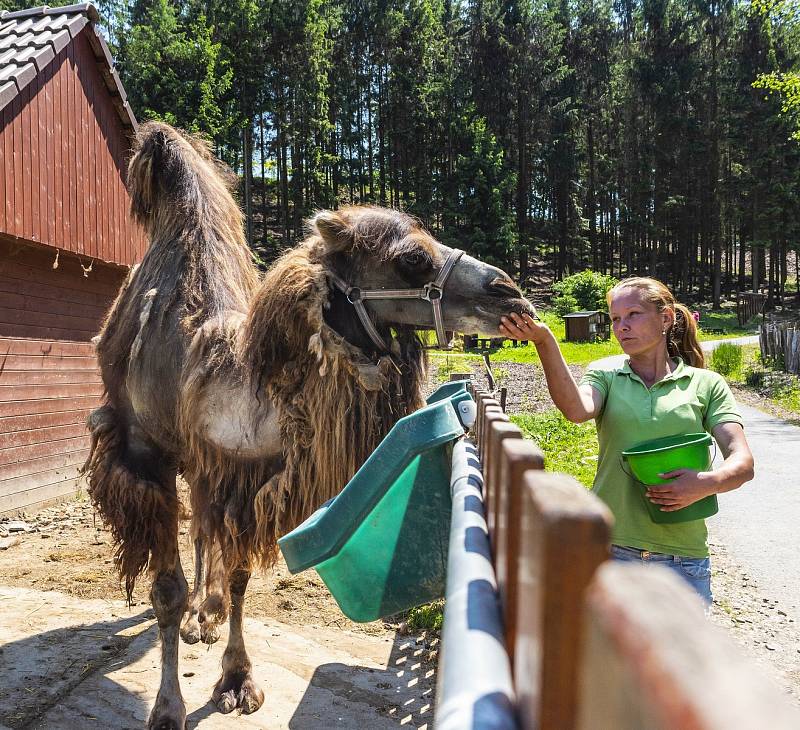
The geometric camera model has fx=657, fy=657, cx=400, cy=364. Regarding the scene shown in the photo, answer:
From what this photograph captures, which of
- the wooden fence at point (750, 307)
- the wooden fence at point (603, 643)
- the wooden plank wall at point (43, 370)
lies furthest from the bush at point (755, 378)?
the wooden fence at point (750, 307)

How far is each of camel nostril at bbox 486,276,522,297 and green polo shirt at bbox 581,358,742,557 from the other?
574mm

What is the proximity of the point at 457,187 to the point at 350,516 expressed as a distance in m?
37.5

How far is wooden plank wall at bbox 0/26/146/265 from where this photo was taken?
6.91m

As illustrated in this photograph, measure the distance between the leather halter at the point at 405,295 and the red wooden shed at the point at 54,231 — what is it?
5.23 metres

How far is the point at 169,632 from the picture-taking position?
3637 mm

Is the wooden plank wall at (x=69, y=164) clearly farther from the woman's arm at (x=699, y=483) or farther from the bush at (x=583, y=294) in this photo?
the bush at (x=583, y=294)

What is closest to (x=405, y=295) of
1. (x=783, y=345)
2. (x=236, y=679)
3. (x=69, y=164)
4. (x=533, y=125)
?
(x=236, y=679)

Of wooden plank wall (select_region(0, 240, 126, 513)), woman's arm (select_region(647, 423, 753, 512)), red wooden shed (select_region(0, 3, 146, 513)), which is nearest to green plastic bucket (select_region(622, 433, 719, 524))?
woman's arm (select_region(647, 423, 753, 512))

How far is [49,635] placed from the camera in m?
4.42

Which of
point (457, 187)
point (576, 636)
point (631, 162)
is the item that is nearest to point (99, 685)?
point (576, 636)

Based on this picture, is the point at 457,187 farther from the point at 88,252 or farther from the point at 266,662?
the point at 266,662

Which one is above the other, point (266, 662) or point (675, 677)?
point (675, 677)

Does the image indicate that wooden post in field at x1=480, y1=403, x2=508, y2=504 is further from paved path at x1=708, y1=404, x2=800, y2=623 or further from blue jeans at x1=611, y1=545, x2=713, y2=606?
paved path at x1=708, y1=404, x2=800, y2=623

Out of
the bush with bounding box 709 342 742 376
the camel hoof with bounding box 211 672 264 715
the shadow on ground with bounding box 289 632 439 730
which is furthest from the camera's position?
the bush with bounding box 709 342 742 376
